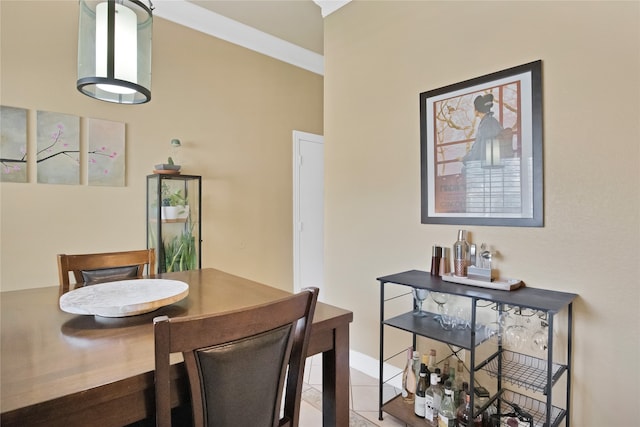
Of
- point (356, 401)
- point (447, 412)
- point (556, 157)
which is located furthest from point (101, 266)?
point (556, 157)

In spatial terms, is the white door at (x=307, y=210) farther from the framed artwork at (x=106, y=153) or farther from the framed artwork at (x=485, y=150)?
the framed artwork at (x=485, y=150)

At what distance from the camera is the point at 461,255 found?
6.08 feet

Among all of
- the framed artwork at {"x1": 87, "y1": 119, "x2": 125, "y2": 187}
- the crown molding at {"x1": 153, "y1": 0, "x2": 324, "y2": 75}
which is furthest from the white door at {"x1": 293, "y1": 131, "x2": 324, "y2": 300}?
the framed artwork at {"x1": 87, "y1": 119, "x2": 125, "y2": 187}

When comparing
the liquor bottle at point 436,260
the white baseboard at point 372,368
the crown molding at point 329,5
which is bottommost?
the white baseboard at point 372,368

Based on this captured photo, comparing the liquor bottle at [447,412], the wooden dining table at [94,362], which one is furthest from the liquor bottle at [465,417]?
the wooden dining table at [94,362]

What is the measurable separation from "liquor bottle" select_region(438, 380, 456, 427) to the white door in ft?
7.19

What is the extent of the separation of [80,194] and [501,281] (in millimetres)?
2705

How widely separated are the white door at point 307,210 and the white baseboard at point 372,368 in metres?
1.32

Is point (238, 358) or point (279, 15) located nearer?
point (238, 358)

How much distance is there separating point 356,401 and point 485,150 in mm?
1661

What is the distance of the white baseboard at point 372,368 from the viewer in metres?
2.26

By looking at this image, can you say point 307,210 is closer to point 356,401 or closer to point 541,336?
point 356,401

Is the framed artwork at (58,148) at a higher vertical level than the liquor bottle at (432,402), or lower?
higher

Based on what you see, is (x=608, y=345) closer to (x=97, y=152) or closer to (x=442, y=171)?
(x=442, y=171)
